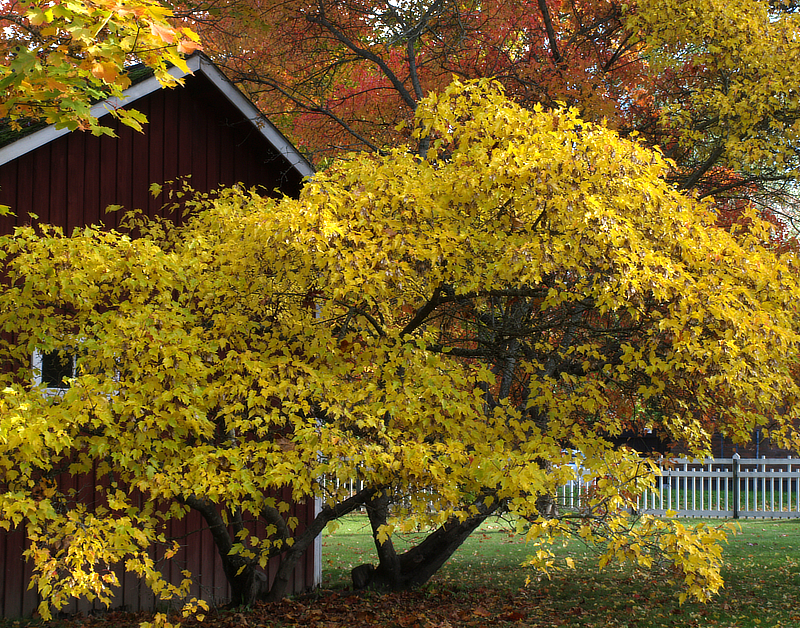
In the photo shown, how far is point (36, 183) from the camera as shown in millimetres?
8461

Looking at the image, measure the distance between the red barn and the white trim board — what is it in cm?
1

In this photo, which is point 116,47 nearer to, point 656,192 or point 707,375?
point 656,192

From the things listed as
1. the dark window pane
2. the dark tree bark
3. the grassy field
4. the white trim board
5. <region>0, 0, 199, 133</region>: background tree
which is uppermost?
the white trim board

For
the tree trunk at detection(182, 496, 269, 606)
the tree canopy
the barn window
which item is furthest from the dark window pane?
the tree trunk at detection(182, 496, 269, 606)

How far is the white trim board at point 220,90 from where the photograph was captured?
791cm

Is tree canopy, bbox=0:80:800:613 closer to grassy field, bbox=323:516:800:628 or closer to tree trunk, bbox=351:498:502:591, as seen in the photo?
grassy field, bbox=323:516:800:628

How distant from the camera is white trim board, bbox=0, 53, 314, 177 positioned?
791 cm

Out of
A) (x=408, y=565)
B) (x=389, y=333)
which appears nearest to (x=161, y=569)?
(x=408, y=565)

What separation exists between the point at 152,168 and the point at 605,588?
312 inches

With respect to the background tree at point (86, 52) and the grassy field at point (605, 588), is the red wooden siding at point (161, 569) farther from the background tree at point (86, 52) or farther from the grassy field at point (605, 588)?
the background tree at point (86, 52)

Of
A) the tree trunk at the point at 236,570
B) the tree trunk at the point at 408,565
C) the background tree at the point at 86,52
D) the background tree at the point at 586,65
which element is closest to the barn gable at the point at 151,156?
the background tree at the point at 586,65

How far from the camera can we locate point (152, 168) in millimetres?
9383

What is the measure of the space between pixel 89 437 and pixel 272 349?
1.58 m

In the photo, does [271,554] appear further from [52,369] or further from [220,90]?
[220,90]
